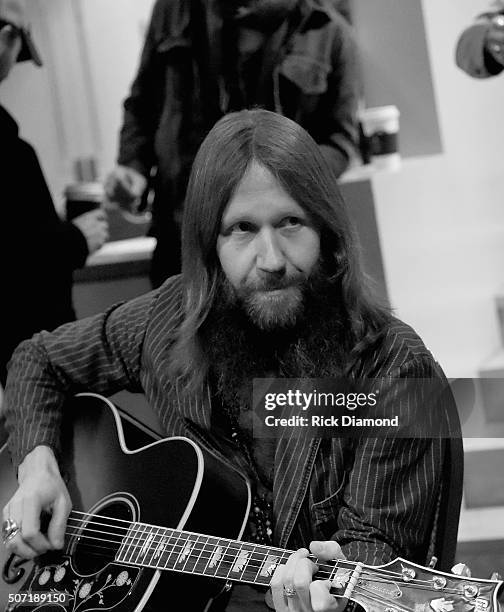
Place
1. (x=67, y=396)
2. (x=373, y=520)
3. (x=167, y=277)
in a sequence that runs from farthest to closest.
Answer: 1. (x=167, y=277)
2. (x=67, y=396)
3. (x=373, y=520)

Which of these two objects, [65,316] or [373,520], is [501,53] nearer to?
[373,520]

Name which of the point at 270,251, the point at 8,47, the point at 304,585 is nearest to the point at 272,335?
the point at 270,251

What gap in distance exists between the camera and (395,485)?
118 centimetres

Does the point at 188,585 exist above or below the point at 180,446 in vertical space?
below

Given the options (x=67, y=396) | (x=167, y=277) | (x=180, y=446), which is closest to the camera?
(x=180, y=446)

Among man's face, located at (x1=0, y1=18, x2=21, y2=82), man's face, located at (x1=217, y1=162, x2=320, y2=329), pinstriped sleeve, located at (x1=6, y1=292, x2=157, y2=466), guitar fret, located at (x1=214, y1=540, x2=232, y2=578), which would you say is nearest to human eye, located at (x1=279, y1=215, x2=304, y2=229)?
man's face, located at (x1=217, y1=162, x2=320, y2=329)

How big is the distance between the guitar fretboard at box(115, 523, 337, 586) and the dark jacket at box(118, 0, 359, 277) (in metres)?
0.48

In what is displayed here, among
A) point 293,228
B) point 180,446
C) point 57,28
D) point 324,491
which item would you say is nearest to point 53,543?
point 180,446

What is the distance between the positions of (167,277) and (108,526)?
1.40 feet

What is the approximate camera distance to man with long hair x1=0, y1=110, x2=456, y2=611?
120cm

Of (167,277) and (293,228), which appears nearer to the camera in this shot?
(293,228)

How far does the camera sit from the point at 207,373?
1.36 meters

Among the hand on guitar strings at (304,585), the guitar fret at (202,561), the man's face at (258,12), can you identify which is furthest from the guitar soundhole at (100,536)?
the man's face at (258,12)

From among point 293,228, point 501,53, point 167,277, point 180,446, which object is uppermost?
point 501,53
